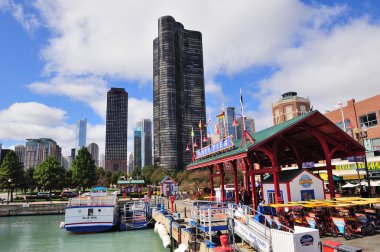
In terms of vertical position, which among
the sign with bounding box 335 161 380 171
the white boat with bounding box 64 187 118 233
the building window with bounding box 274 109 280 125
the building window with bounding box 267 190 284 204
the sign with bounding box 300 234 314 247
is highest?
the building window with bounding box 274 109 280 125

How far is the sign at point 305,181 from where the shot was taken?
20.3m

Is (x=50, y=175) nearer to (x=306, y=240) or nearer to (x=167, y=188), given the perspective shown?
(x=167, y=188)

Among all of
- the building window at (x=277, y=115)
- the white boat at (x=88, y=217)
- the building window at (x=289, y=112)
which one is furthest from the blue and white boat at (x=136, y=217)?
the building window at (x=289, y=112)

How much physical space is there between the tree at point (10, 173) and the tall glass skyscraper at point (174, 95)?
113676 millimetres

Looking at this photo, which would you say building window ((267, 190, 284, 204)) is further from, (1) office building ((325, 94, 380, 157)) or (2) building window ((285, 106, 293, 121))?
(2) building window ((285, 106, 293, 121))

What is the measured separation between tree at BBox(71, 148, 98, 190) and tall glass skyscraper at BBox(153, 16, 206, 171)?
341 ft

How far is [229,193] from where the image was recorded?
3625 centimetres

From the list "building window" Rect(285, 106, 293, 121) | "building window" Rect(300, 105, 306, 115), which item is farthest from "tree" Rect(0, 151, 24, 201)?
"building window" Rect(300, 105, 306, 115)

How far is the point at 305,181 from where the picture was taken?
66.8 ft

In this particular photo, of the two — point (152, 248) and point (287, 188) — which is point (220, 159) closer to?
point (287, 188)

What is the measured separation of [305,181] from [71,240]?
23.7 meters

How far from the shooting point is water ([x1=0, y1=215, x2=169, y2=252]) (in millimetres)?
25094

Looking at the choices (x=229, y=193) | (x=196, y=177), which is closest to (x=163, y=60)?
(x=196, y=177)

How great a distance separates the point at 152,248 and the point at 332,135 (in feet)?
57.5
